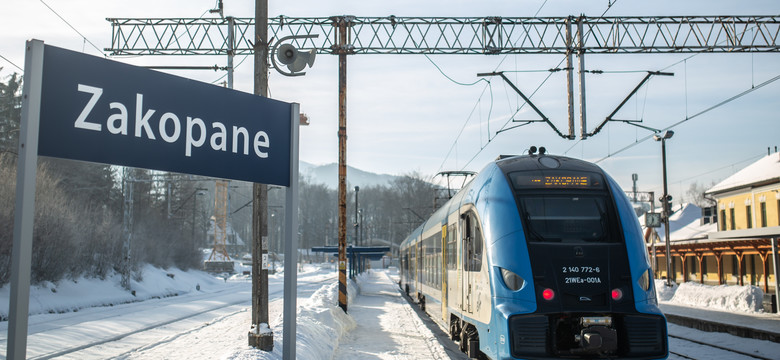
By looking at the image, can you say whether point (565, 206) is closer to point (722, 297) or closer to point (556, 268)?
point (556, 268)

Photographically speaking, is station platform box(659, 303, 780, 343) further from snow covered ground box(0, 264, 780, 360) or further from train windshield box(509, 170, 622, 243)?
train windshield box(509, 170, 622, 243)

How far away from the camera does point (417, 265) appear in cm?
2312

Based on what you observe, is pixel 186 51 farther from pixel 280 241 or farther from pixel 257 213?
pixel 280 241

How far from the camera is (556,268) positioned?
8.31 meters

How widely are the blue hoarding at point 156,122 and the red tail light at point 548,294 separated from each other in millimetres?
3703

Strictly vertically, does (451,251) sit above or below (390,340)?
above

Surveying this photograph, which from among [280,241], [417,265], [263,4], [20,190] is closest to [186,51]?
[263,4]

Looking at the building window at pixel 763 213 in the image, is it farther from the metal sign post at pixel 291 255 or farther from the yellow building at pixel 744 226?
the metal sign post at pixel 291 255

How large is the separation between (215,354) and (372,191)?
12747 cm

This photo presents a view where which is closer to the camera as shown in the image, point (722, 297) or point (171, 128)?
point (171, 128)

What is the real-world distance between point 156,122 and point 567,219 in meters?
5.82

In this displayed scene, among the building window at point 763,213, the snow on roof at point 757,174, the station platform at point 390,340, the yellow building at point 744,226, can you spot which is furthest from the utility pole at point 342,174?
the building window at point 763,213

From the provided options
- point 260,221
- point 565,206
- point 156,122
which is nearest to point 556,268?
point 565,206

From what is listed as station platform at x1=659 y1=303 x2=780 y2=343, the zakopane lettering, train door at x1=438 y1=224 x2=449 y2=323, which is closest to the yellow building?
station platform at x1=659 y1=303 x2=780 y2=343
